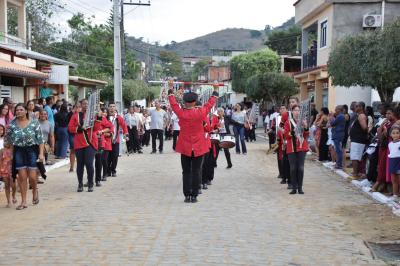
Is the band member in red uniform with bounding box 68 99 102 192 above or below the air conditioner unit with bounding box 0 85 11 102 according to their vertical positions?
below

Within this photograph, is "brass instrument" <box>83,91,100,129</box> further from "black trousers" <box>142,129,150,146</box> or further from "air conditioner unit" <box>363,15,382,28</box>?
"air conditioner unit" <box>363,15,382,28</box>

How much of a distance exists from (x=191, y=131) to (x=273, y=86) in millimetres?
31096

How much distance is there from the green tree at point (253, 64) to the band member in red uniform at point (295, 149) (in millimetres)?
42224

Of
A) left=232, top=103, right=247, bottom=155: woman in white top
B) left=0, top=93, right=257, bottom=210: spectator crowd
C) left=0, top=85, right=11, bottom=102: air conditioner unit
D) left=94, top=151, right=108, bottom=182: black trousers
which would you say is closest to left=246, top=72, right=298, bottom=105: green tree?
left=232, top=103, right=247, bottom=155: woman in white top

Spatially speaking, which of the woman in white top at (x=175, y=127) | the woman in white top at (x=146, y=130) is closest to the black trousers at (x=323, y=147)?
the woman in white top at (x=175, y=127)

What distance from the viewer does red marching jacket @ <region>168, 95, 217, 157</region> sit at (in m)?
9.91

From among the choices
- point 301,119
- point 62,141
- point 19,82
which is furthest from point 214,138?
point 19,82

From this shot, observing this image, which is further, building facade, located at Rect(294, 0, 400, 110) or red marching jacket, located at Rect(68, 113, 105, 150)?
building facade, located at Rect(294, 0, 400, 110)

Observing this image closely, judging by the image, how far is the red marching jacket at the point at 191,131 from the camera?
991 centimetres

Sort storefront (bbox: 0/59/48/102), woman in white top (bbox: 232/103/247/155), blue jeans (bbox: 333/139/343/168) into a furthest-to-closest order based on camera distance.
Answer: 1. woman in white top (bbox: 232/103/247/155)
2. storefront (bbox: 0/59/48/102)
3. blue jeans (bbox: 333/139/343/168)

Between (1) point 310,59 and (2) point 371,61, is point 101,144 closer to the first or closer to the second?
(2) point 371,61

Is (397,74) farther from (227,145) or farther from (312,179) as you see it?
(227,145)

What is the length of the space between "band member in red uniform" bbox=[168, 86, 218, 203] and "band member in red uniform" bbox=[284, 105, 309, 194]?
190cm

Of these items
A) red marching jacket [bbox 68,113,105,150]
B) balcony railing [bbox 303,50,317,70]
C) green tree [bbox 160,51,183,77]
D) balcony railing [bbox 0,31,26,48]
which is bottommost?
red marching jacket [bbox 68,113,105,150]
